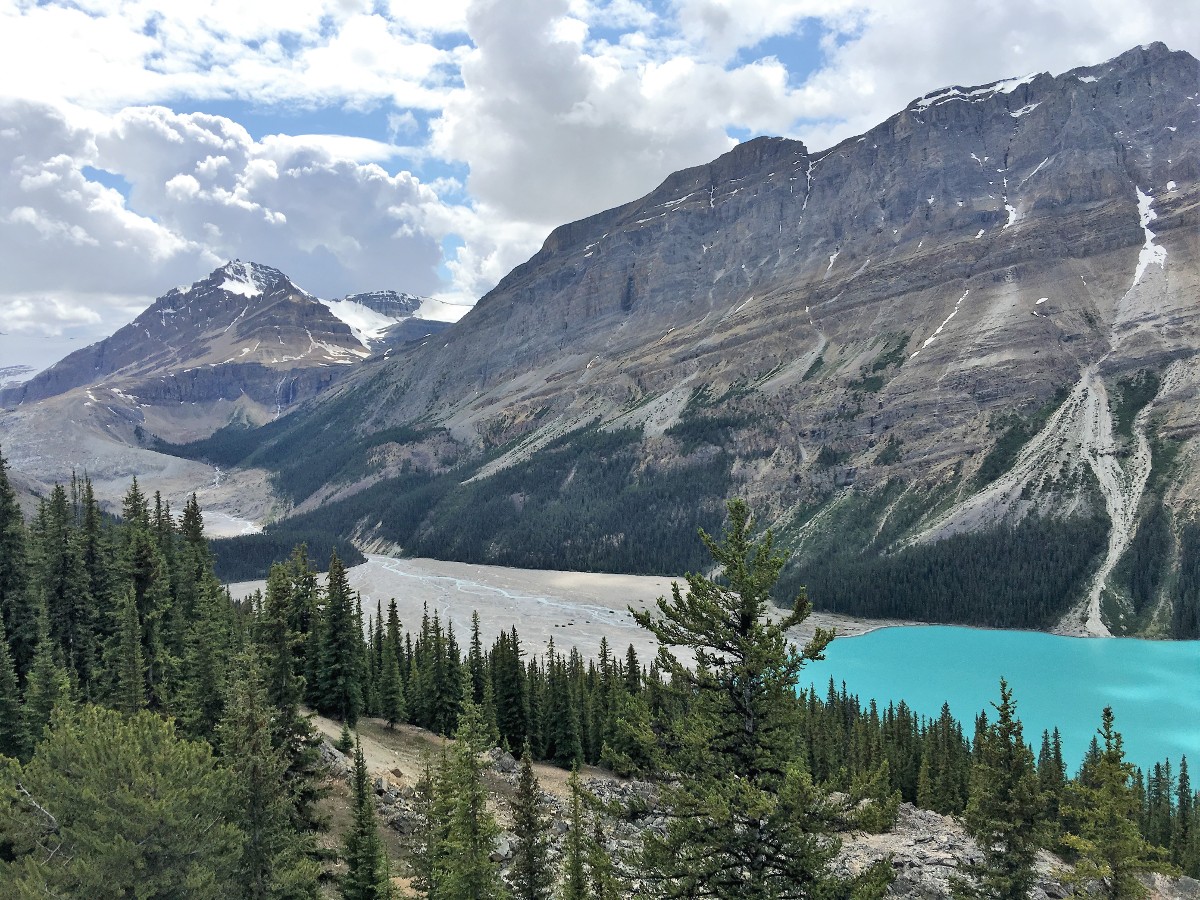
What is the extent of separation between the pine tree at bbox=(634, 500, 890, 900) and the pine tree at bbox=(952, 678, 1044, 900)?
14.4 meters

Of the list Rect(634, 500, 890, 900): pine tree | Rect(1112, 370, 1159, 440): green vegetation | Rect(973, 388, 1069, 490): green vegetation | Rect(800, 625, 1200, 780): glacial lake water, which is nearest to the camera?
Rect(634, 500, 890, 900): pine tree

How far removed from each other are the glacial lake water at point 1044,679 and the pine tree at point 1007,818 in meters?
69.7

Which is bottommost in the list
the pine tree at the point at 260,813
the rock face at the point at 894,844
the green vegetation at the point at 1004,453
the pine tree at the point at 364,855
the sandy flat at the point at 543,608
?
the sandy flat at the point at 543,608

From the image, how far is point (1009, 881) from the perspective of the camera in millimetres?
25844

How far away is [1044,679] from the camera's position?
117 m

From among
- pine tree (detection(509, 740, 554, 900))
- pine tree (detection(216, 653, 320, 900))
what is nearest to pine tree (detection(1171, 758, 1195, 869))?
pine tree (detection(509, 740, 554, 900))

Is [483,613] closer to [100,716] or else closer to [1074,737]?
[1074,737]

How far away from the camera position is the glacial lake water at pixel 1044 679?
95.4 m

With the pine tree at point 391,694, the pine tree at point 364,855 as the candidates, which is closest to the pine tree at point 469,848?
the pine tree at point 364,855

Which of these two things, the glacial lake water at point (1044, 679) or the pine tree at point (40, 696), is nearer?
the pine tree at point (40, 696)

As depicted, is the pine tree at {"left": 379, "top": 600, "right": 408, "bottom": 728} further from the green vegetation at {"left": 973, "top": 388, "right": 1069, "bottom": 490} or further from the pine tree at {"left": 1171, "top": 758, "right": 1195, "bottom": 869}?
the green vegetation at {"left": 973, "top": 388, "right": 1069, "bottom": 490}

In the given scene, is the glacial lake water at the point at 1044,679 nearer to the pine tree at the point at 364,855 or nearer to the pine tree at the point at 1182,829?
the pine tree at the point at 1182,829

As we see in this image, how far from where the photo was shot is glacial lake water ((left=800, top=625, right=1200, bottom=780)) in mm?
95438

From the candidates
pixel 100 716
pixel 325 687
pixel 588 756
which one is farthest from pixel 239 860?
pixel 588 756
